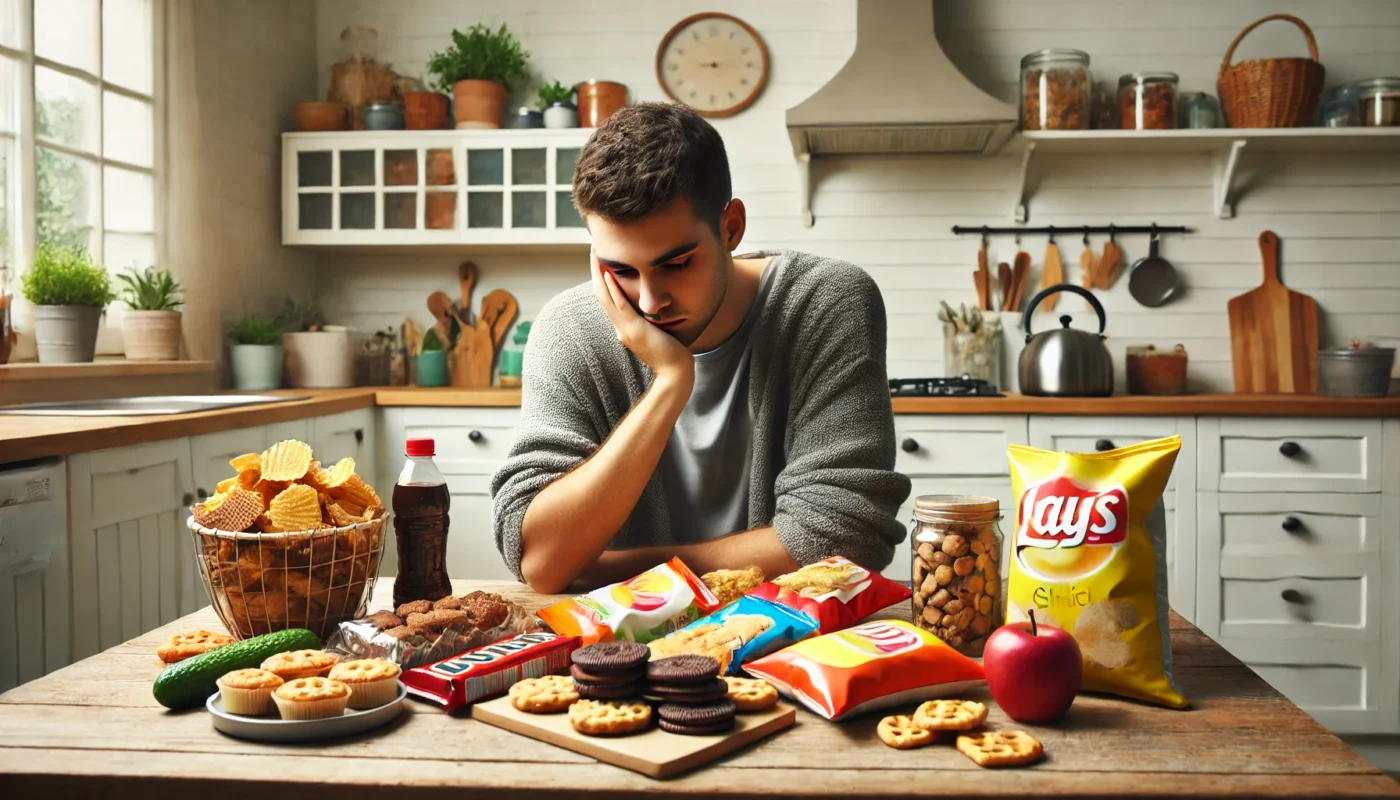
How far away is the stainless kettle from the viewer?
313 cm

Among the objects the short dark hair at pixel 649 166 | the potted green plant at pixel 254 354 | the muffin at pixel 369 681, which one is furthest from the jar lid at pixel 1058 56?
the muffin at pixel 369 681

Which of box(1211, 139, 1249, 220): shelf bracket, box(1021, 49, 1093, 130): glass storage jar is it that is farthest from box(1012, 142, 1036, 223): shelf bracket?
box(1211, 139, 1249, 220): shelf bracket

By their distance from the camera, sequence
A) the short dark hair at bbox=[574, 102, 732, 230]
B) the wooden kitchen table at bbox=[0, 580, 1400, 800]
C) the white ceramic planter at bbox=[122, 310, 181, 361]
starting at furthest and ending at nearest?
1. the white ceramic planter at bbox=[122, 310, 181, 361]
2. the short dark hair at bbox=[574, 102, 732, 230]
3. the wooden kitchen table at bbox=[0, 580, 1400, 800]

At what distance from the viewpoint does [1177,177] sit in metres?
3.65

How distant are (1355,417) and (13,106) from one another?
3736 mm

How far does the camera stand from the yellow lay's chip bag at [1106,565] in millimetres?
830

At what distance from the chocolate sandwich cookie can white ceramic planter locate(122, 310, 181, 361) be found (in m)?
2.70

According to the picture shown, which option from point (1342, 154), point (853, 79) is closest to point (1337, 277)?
point (1342, 154)

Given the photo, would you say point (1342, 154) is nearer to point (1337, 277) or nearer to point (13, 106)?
point (1337, 277)

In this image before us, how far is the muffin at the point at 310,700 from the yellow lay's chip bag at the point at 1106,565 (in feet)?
1.80

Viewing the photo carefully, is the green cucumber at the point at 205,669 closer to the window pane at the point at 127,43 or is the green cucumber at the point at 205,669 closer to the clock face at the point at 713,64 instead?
the window pane at the point at 127,43

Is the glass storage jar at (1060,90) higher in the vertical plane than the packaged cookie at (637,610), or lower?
higher

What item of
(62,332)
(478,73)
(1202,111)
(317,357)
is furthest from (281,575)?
(1202,111)

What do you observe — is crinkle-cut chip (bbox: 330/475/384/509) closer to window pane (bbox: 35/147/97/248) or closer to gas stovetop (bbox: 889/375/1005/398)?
window pane (bbox: 35/147/97/248)
